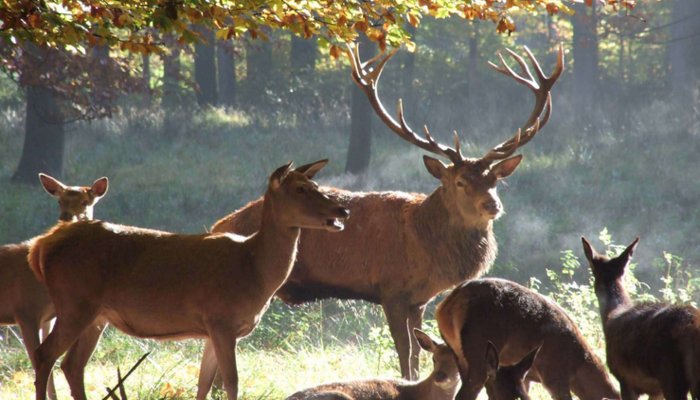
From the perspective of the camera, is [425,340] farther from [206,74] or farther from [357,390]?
[206,74]

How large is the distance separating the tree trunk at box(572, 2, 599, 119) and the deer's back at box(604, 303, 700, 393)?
2089 centimetres

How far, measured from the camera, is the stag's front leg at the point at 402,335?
6.61 meters

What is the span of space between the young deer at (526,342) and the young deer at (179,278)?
99 cm

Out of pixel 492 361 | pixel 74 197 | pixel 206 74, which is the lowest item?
pixel 492 361

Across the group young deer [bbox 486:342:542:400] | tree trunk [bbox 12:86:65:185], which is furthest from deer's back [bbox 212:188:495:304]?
tree trunk [bbox 12:86:65:185]

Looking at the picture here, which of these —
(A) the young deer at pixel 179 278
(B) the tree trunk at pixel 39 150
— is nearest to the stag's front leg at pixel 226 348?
(A) the young deer at pixel 179 278

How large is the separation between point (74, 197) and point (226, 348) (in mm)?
2582

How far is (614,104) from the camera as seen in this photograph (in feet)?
80.9

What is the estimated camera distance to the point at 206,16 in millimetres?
5516

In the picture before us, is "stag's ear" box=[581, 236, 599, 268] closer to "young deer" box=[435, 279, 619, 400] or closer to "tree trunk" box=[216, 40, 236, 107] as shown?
"young deer" box=[435, 279, 619, 400]

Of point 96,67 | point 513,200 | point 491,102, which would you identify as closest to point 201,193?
point 96,67

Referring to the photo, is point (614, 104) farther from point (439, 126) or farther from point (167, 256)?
point (167, 256)

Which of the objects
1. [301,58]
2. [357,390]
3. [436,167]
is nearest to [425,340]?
[357,390]

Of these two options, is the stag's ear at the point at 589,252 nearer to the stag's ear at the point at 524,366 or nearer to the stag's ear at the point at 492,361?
the stag's ear at the point at 524,366
